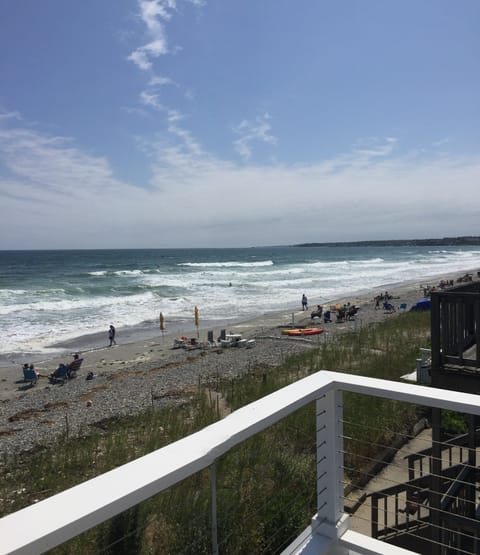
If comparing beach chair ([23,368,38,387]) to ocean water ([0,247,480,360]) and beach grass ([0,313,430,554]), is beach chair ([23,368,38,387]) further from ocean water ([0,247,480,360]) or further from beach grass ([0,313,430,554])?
beach grass ([0,313,430,554])

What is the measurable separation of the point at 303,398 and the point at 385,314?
23.6 metres

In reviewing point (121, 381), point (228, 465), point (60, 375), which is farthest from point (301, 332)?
point (228, 465)

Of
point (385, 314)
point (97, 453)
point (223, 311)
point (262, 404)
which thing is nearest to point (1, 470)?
point (97, 453)

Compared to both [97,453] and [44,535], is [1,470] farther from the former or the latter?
[44,535]

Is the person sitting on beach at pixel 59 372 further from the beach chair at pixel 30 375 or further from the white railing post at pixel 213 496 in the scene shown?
the white railing post at pixel 213 496

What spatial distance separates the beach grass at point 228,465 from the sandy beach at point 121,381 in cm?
116

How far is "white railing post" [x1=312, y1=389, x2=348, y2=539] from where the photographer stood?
190 cm

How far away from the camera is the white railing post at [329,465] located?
190 centimetres

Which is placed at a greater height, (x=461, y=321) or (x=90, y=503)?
(x=90, y=503)

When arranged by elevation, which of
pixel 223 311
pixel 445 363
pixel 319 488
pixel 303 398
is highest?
pixel 303 398

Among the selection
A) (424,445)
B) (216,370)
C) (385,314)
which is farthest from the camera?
(385,314)

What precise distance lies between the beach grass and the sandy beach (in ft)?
3.79

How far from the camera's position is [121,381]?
43.9ft

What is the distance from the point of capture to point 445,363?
16.9 feet
